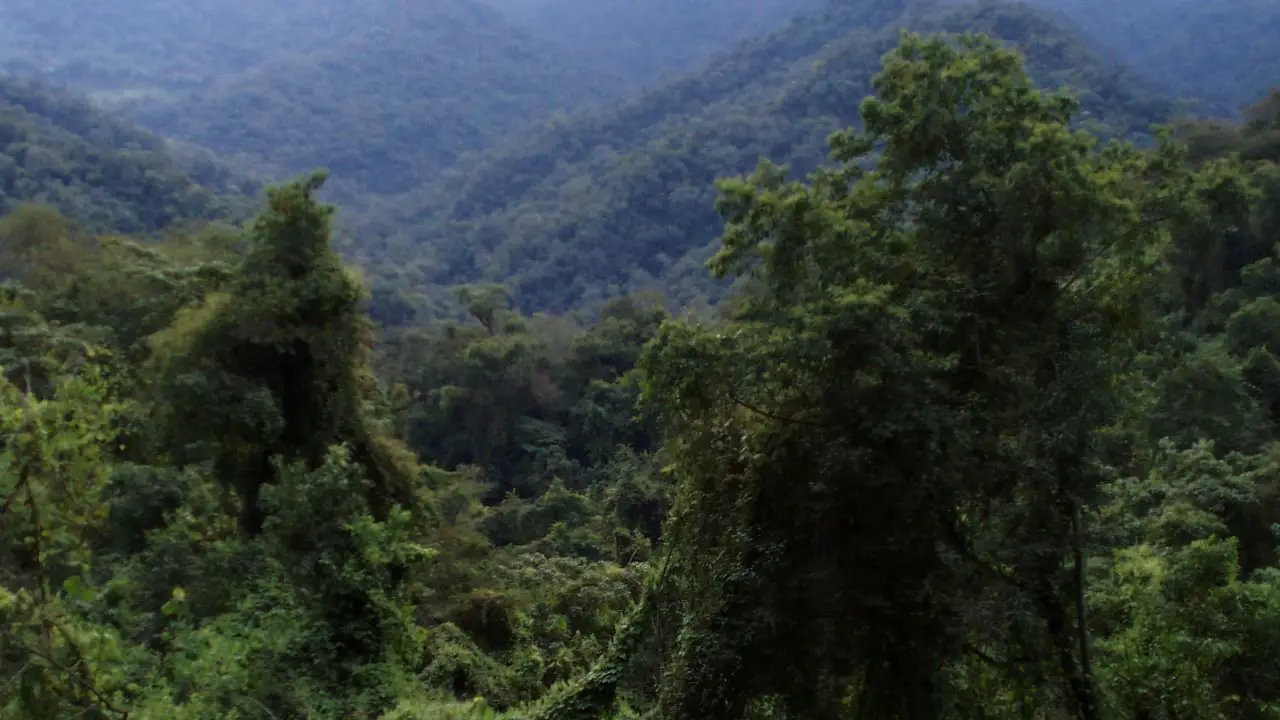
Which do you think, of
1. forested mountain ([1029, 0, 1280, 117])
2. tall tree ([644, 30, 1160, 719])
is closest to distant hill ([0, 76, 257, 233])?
tall tree ([644, 30, 1160, 719])

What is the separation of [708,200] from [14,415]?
6494cm

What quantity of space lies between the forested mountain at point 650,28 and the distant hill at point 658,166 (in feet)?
124

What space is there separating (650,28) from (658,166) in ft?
246

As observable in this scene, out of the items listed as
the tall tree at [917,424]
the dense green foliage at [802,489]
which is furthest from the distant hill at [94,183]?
the tall tree at [917,424]

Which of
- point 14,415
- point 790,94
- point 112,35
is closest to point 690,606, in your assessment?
point 14,415

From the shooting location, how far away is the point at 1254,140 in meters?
24.8

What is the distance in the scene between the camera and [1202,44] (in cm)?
8188

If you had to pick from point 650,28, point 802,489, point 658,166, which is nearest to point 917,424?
point 802,489

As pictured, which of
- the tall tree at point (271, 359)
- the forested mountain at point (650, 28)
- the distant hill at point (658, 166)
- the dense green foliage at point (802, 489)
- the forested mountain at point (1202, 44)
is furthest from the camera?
the forested mountain at point (650, 28)

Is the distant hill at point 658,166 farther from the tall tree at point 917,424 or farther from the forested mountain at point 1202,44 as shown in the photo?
the tall tree at point 917,424

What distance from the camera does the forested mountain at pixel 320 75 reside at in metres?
97.1

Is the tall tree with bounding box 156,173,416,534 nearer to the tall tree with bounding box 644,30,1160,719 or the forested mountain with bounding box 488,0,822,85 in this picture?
the tall tree with bounding box 644,30,1160,719

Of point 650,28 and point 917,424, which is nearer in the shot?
point 917,424

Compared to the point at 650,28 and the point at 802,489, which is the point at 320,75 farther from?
the point at 802,489
